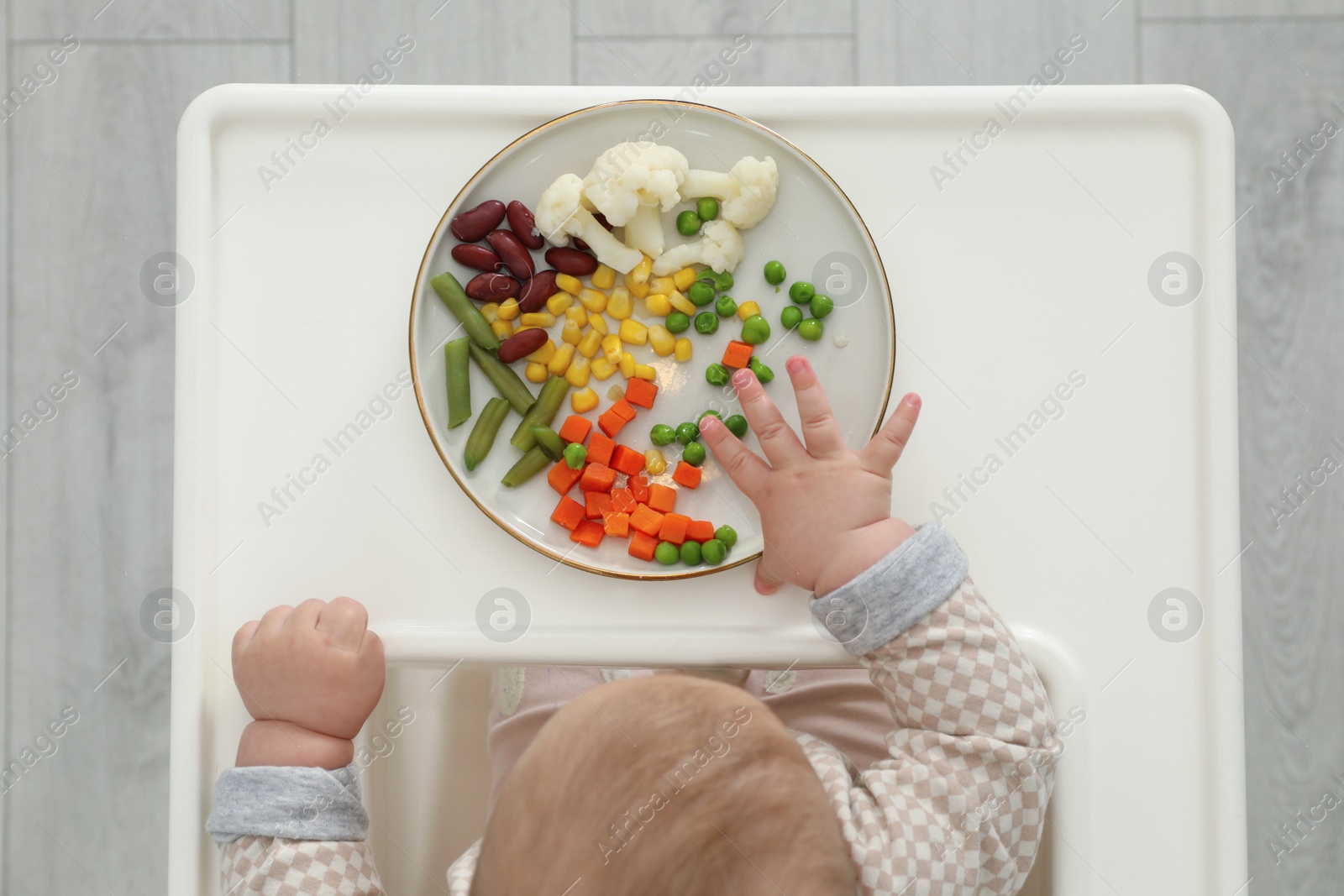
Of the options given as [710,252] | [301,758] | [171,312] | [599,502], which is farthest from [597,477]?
[171,312]

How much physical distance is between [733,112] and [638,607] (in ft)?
1.50

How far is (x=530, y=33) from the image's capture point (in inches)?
59.8

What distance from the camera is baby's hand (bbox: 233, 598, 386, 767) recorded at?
818 mm

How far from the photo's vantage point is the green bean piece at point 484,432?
0.84m

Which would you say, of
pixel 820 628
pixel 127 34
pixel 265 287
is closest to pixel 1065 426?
pixel 820 628

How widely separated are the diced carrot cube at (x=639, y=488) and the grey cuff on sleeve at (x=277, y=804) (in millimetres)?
360

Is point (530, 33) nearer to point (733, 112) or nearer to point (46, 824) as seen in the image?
point (733, 112)

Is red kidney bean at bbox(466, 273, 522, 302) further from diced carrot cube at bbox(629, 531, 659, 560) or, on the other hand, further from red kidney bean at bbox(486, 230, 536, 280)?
diced carrot cube at bbox(629, 531, 659, 560)

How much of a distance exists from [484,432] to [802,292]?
1.02ft

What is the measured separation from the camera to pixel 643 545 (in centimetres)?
84

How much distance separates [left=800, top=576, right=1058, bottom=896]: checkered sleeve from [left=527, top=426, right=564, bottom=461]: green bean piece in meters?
0.33

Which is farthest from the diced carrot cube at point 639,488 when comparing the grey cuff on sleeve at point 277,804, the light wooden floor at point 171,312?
the light wooden floor at point 171,312

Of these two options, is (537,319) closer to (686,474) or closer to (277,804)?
(686,474)

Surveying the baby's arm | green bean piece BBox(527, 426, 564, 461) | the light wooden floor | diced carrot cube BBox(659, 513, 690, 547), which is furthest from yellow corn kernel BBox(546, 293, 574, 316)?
the light wooden floor
